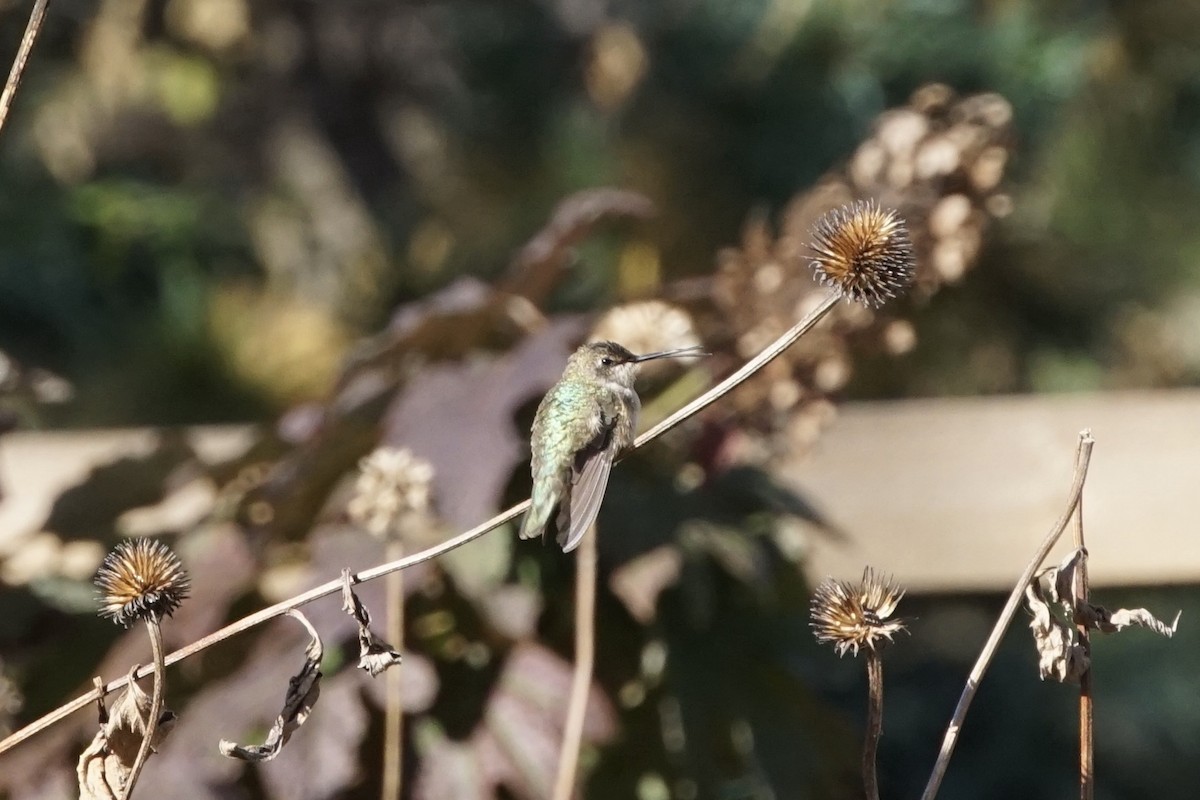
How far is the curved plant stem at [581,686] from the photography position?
792 mm

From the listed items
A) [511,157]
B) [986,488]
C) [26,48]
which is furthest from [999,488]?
[511,157]

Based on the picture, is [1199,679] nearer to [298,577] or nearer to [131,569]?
[298,577]

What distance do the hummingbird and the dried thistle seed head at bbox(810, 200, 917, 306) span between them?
0.22m

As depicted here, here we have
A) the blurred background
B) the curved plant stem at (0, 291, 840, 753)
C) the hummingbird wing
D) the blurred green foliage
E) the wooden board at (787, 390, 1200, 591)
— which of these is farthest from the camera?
the blurred green foliage

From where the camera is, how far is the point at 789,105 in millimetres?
2443

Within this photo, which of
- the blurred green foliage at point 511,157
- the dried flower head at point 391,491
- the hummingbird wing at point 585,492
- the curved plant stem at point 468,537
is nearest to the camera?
the curved plant stem at point 468,537

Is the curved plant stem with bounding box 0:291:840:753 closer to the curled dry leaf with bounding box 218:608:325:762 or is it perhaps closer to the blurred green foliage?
the curled dry leaf with bounding box 218:608:325:762

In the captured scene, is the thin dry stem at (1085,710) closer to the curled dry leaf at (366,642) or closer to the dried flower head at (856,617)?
the dried flower head at (856,617)

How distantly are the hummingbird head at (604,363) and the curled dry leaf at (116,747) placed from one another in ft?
1.29

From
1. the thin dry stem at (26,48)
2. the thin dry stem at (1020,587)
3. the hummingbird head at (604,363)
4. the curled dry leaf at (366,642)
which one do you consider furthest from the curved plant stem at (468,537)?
the hummingbird head at (604,363)

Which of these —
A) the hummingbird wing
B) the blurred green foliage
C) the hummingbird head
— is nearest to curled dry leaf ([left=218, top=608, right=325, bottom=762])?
the hummingbird wing

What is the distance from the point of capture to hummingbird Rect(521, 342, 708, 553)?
2.63 ft

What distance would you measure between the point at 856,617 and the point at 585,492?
24cm

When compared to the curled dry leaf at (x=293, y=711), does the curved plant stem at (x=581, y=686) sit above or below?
above
